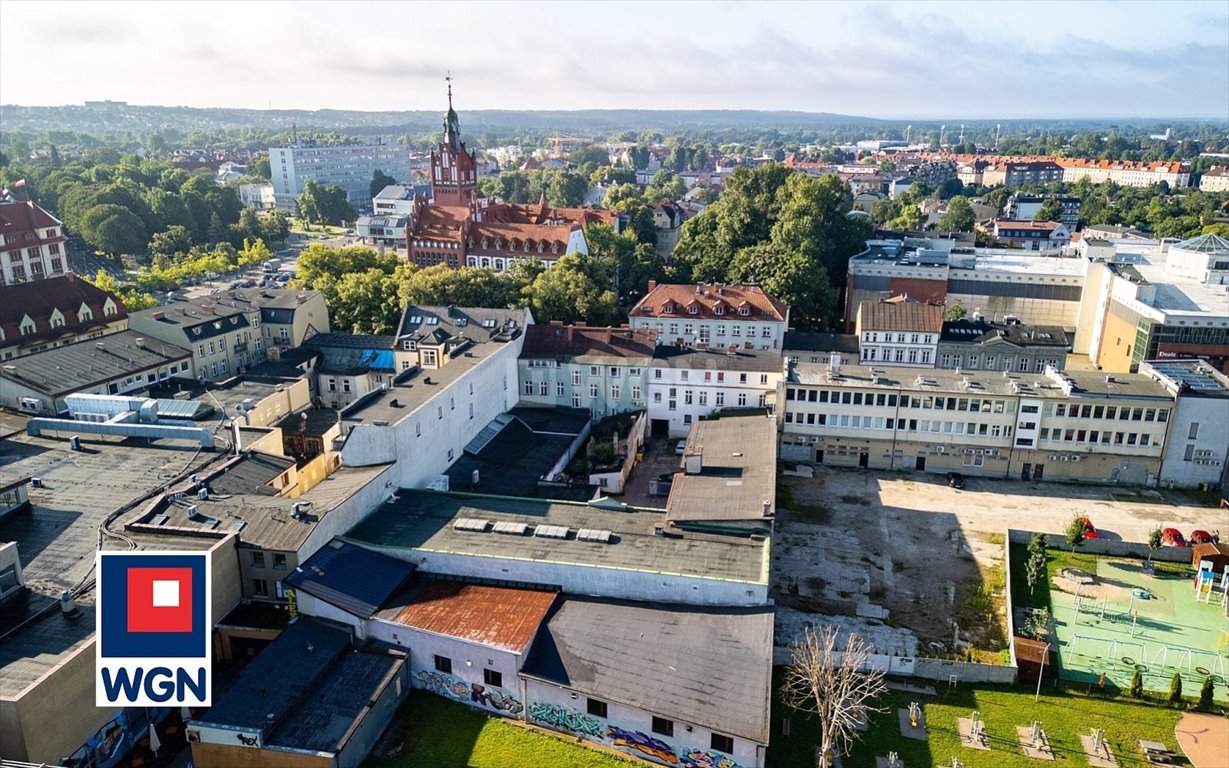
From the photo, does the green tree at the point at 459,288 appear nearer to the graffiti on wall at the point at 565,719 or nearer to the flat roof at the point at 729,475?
the flat roof at the point at 729,475

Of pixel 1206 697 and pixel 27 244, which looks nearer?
pixel 1206 697

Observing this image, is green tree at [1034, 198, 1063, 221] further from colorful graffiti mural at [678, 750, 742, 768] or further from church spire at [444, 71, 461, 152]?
colorful graffiti mural at [678, 750, 742, 768]

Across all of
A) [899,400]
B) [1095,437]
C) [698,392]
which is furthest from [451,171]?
[1095,437]

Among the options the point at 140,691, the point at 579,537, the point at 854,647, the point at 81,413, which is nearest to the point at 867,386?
the point at 854,647

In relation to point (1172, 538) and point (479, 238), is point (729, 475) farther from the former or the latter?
point (479, 238)

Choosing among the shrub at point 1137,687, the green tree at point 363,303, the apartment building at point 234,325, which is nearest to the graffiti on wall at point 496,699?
the shrub at point 1137,687
